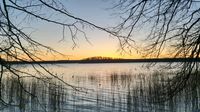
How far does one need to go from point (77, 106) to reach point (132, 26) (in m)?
11.7

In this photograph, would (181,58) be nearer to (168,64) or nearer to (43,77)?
(168,64)

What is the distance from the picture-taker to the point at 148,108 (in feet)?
50.1

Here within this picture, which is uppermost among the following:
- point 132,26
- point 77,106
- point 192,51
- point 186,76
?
point 132,26

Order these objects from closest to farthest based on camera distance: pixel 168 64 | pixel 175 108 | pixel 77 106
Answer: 1. pixel 168 64
2. pixel 175 108
3. pixel 77 106

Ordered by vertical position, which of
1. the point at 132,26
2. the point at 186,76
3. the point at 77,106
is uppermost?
the point at 132,26

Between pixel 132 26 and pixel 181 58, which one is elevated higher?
pixel 132 26

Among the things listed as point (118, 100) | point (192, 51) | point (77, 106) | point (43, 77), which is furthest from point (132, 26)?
point (118, 100)

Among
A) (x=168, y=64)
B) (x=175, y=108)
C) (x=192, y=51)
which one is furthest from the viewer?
(x=175, y=108)

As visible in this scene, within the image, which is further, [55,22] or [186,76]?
[186,76]

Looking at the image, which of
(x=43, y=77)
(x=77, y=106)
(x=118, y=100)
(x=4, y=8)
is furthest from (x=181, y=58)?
(x=118, y=100)

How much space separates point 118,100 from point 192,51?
43.5 feet

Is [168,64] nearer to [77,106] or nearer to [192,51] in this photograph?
[192,51]

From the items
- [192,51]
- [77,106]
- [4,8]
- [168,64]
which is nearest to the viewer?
[4,8]

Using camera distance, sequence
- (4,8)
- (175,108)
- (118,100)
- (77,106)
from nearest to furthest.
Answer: (4,8), (175,108), (77,106), (118,100)
